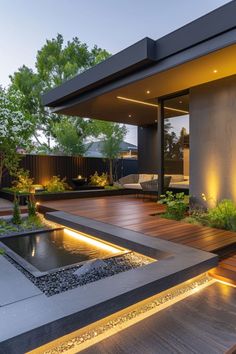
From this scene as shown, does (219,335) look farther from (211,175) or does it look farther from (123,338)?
(211,175)

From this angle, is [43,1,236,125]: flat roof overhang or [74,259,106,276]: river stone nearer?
[74,259,106,276]: river stone

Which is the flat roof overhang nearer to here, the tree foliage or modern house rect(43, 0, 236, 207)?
modern house rect(43, 0, 236, 207)

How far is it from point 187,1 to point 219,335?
1312cm

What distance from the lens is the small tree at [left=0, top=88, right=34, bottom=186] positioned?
3881 mm

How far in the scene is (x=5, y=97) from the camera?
3920 mm

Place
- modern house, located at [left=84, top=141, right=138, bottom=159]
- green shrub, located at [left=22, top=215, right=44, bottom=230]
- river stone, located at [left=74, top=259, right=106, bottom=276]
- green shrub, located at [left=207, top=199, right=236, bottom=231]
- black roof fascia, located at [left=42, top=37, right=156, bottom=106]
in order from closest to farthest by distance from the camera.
Answer: river stone, located at [left=74, top=259, right=106, bottom=276] → green shrub, located at [left=207, top=199, right=236, bottom=231] → black roof fascia, located at [left=42, top=37, right=156, bottom=106] → green shrub, located at [left=22, top=215, right=44, bottom=230] → modern house, located at [left=84, top=141, right=138, bottom=159]

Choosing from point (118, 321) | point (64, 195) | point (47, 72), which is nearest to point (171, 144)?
point (64, 195)

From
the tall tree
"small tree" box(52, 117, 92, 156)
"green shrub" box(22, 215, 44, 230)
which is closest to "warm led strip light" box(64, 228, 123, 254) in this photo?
"green shrub" box(22, 215, 44, 230)

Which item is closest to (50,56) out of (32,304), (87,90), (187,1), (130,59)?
(187,1)

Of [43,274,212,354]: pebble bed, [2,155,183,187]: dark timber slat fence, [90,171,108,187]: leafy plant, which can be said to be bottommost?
[43,274,212,354]: pebble bed

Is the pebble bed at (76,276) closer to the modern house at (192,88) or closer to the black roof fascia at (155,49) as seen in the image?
the modern house at (192,88)

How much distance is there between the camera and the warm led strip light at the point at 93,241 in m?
4.05

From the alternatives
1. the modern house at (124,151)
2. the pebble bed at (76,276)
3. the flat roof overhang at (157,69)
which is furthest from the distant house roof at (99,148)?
the pebble bed at (76,276)

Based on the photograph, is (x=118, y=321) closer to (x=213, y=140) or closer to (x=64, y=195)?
(x=213, y=140)
